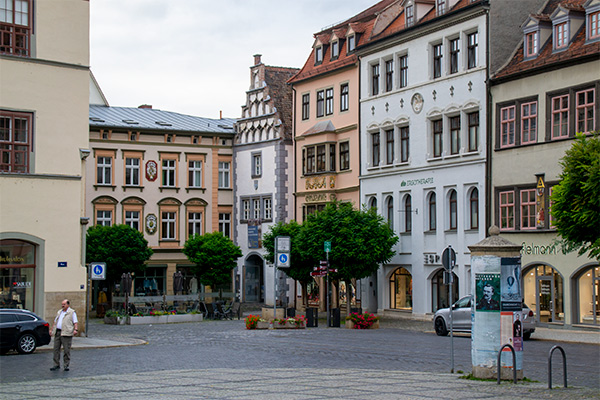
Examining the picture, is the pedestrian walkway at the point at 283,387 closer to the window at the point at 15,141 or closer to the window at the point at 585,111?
the window at the point at 15,141

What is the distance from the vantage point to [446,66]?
144 feet

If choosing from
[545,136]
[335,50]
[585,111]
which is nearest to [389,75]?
[335,50]

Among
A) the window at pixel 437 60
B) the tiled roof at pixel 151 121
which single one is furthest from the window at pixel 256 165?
the window at pixel 437 60

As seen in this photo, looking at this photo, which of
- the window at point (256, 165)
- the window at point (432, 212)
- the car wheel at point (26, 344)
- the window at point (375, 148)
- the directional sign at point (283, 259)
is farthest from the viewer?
the window at point (256, 165)

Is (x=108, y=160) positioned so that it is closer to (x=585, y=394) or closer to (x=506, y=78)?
(x=506, y=78)

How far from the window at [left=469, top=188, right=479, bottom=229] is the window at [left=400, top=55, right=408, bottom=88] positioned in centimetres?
784

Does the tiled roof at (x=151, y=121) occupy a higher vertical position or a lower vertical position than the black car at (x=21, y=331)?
higher

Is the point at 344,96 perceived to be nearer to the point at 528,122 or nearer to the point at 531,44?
the point at 531,44

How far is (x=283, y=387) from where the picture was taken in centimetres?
1720

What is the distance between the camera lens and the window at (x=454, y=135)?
43494 millimetres

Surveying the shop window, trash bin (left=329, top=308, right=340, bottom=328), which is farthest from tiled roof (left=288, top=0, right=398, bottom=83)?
trash bin (left=329, top=308, right=340, bottom=328)

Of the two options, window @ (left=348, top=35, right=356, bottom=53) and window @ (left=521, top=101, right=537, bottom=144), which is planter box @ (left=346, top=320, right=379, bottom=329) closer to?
window @ (left=521, top=101, right=537, bottom=144)

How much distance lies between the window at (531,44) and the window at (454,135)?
5064mm

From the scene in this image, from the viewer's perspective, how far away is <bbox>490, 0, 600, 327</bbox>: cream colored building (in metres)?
36.1
